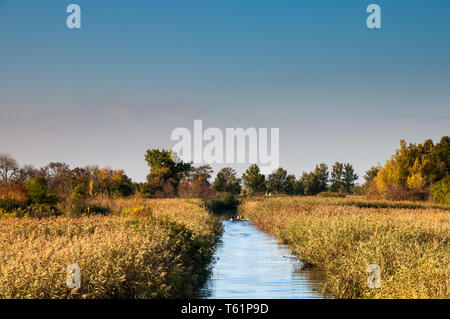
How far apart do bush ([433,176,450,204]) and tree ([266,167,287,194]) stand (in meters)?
50.2

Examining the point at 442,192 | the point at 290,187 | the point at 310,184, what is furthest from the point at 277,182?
the point at 442,192

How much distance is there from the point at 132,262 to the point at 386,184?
54420 mm

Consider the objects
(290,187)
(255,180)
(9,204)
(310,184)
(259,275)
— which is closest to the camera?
(259,275)

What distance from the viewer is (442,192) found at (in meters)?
48.8

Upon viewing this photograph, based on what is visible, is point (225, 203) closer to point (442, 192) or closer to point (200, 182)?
point (200, 182)

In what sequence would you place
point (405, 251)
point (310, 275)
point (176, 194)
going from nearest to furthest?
point (405, 251)
point (310, 275)
point (176, 194)

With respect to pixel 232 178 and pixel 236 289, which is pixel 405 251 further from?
pixel 232 178

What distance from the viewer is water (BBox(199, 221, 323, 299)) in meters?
13.7

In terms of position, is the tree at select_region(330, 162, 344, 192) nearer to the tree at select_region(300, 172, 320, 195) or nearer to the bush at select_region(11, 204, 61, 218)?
the tree at select_region(300, 172, 320, 195)

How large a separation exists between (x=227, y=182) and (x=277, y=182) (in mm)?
10654

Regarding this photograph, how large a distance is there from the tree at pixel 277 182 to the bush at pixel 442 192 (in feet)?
165
